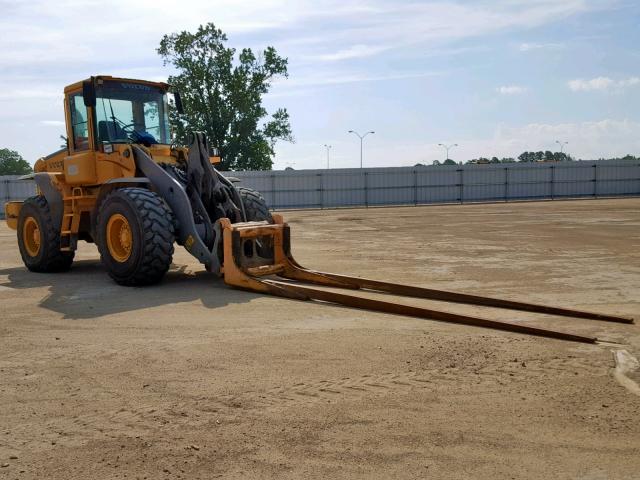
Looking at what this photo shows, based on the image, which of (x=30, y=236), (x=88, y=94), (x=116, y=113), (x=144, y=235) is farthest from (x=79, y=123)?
(x=144, y=235)

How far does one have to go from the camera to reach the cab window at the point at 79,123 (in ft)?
35.3

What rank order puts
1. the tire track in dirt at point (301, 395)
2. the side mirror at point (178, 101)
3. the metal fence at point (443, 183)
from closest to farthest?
the tire track in dirt at point (301, 395)
the side mirror at point (178, 101)
the metal fence at point (443, 183)

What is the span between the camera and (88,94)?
10.0 m

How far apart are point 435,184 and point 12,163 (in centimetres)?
8232

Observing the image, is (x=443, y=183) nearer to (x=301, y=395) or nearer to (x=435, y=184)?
(x=435, y=184)

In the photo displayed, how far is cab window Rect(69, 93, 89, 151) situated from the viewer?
423 inches

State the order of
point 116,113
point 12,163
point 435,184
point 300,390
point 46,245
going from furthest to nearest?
point 12,163 → point 435,184 → point 46,245 → point 116,113 → point 300,390

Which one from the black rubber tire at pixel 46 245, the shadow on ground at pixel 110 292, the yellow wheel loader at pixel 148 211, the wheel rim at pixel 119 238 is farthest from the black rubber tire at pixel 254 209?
the black rubber tire at pixel 46 245

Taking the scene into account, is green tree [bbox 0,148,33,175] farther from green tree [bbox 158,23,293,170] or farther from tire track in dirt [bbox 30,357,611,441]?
→ tire track in dirt [bbox 30,357,611,441]

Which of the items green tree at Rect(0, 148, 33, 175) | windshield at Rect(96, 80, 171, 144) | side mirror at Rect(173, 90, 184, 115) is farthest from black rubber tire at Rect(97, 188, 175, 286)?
green tree at Rect(0, 148, 33, 175)

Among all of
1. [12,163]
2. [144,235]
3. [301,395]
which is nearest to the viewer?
[301,395]

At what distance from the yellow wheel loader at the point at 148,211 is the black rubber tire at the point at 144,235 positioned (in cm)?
1

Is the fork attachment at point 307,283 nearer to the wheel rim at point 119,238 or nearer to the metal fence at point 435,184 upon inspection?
the wheel rim at point 119,238

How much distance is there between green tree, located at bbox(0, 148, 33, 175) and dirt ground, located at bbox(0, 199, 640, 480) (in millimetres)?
97013
